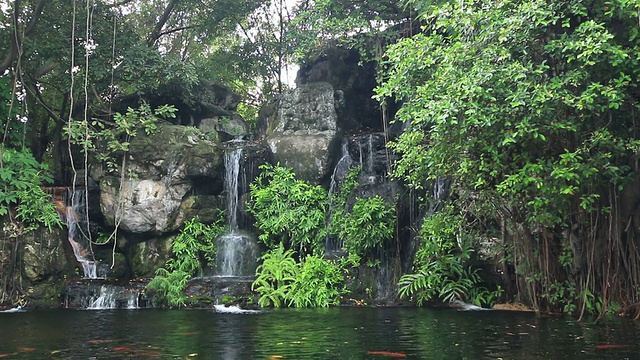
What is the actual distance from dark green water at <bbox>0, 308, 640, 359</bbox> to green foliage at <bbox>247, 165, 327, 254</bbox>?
15.0 ft

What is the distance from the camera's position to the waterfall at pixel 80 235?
15.1 m

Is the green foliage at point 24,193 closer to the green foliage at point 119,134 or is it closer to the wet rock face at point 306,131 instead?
the green foliage at point 119,134

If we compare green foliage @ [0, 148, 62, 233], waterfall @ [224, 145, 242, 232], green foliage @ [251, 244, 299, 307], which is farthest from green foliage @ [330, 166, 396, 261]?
green foliage @ [0, 148, 62, 233]

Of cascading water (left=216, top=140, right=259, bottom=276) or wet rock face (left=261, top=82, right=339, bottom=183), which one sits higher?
wet rock face (left=261, top=82, right=339, bottom=183)

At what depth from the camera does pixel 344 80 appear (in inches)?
736

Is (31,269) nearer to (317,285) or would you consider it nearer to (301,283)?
(301,283)

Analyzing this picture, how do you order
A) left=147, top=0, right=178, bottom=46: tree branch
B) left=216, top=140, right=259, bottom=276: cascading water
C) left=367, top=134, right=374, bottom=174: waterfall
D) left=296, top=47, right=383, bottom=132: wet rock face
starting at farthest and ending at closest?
left=296, top=47, right=383, bottom=132: wet rock face, left=147, top=0, right=178, bottom=46: tree branch, left=367, top=134, right=374, bottom=174: waterfall, left=216, top=140, right=259, bottom=276: cascading water

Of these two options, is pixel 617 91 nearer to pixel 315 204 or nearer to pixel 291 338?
pixel 291 338

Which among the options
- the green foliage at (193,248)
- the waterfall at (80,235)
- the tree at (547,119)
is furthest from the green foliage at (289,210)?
the tree at (547,119)

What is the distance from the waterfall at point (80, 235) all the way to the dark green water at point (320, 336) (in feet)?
14.9

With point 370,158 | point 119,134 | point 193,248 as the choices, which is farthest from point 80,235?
point 370,158

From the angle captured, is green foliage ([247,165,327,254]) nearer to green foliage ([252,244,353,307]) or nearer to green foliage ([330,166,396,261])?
green foliage ([330,166,396,261])

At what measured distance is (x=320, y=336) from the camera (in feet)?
24.1

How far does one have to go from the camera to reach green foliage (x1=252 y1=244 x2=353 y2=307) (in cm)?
1277
